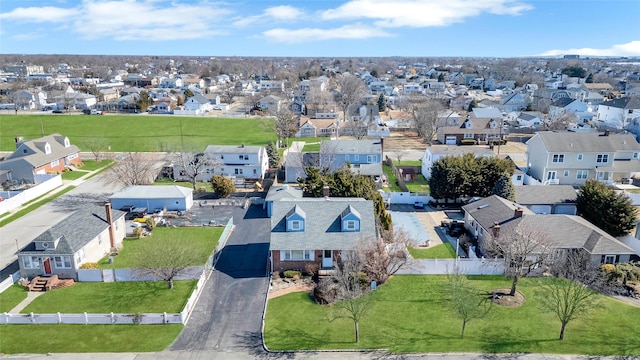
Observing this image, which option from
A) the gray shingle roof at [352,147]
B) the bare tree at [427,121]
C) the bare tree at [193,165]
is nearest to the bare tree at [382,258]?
the gray shingle roof at [352,147]

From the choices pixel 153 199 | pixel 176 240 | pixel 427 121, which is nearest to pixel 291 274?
pixel 176 240

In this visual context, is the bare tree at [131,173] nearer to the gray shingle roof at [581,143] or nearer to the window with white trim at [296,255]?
the window with white trim at [296,255]

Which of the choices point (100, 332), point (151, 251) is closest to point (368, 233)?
point (151, 251)

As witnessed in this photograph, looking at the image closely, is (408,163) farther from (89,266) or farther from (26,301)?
(26,301)

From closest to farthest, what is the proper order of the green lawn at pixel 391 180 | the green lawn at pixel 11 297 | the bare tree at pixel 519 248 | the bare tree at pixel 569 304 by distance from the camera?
the bare tree at pixel 569 304 < the green lawn at pixel 11 297 < the bare tree at pixel 519 248 < the green lawn at pixel 391 180

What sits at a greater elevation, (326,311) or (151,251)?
(151,251)

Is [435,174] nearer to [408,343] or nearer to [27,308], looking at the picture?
[408,343]
